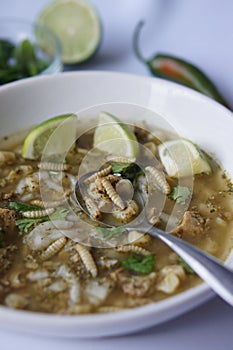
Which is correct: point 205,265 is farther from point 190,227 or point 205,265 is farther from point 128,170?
point 128,170

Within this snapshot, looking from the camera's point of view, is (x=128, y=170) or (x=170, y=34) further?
(x=170, y=34)

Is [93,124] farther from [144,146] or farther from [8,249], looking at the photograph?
[8,249]

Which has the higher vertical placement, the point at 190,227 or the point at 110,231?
the point at 190,227

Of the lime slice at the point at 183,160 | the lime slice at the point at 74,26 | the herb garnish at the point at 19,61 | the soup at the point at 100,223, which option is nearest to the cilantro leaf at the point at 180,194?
→ the soup at the point at 100,223

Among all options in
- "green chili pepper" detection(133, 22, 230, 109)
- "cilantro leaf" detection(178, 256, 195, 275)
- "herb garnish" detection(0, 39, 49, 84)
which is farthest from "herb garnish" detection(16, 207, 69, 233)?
"herb garnish" detection(0, 39, 49, 84)

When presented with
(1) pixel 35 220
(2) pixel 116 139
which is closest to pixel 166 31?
(2) pixel 116 139

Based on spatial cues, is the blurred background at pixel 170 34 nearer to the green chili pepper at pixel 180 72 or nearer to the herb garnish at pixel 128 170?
the green chili pepper at pixel 180 72
